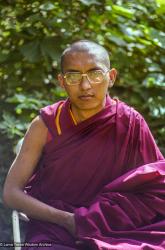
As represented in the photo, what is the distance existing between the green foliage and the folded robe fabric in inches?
53.3

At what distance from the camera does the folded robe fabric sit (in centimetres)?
264

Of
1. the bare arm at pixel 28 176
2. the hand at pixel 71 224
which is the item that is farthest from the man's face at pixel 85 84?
the hand at pixel 71 224

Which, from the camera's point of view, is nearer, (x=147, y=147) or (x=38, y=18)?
(x=147, y=147)

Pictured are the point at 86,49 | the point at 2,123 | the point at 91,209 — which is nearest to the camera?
the point at 91,209

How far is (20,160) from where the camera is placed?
281cm

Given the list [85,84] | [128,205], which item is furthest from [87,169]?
[85,84]

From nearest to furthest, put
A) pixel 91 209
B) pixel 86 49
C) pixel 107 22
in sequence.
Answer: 1. pixel 91 209
2. pixel 86 49
3. pixel 107 22

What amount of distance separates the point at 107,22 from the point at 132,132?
2.06 meters

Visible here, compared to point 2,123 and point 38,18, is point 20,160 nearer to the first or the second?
point 2,123

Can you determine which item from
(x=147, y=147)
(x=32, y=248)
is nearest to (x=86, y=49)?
(x=147, y=147)

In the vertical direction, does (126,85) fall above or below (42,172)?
below

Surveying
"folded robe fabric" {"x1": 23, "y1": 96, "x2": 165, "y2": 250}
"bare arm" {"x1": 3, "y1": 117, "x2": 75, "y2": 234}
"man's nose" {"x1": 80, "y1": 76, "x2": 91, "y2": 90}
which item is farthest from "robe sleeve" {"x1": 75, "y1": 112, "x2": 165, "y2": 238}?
"man's nose" {"x1": 80, "y1": 76, "x2": 91, "y2": 90}

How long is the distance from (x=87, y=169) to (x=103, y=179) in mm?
94

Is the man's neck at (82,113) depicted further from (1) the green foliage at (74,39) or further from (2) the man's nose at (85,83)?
A: (1) the green foliage at (74,39)
